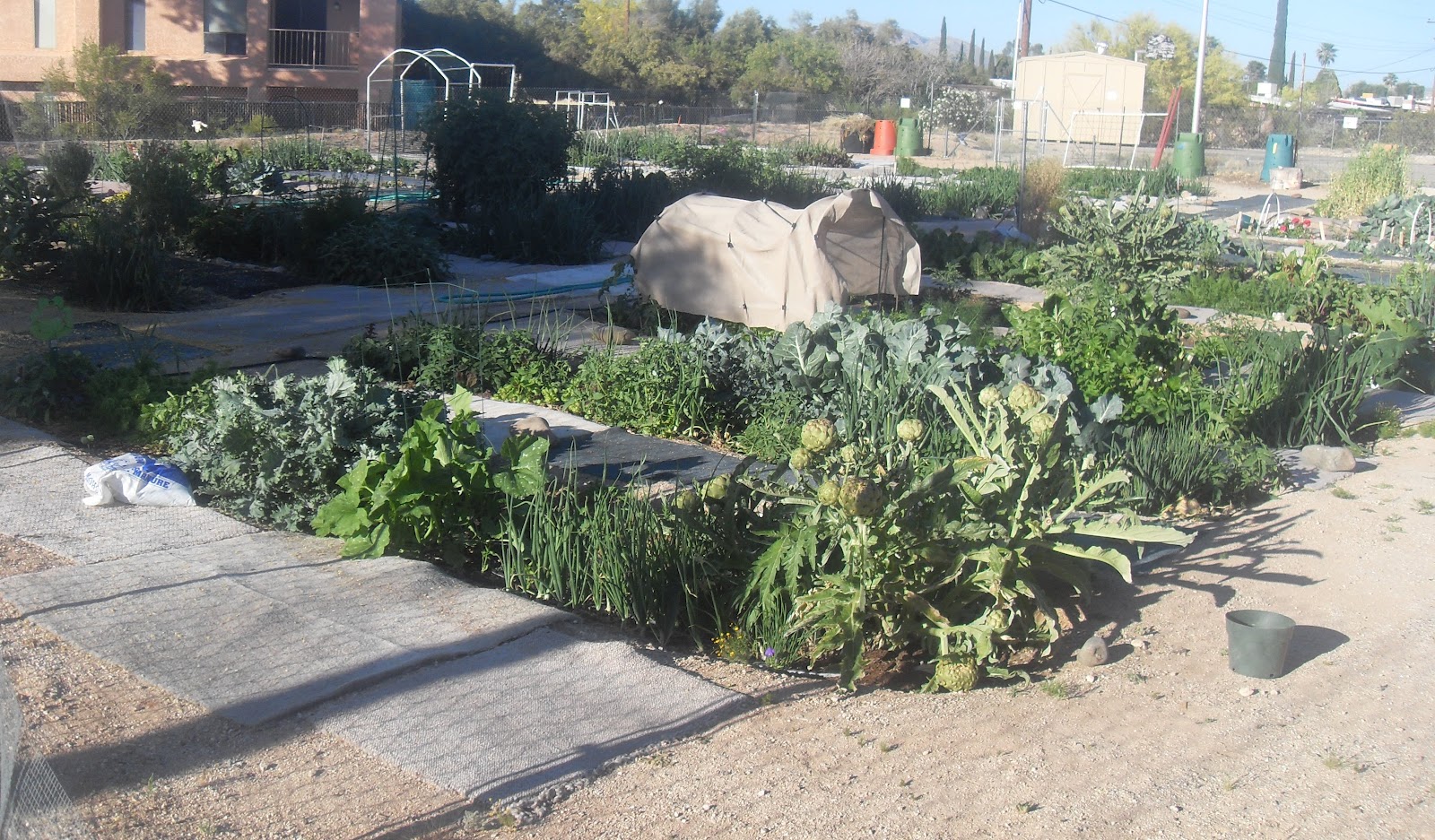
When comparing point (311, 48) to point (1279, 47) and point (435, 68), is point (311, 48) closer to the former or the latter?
point (435, 68)

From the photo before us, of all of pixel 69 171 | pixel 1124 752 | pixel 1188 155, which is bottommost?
pixel 1124 752

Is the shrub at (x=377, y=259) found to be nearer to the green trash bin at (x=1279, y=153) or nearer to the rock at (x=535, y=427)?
the rock at (x=535, y=427)

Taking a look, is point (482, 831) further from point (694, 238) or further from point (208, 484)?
point (694, 238)

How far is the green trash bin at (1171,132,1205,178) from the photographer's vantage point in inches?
1361

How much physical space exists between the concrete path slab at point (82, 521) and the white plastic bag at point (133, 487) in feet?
0.16

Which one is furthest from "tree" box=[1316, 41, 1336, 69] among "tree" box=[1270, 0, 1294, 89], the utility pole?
the utility pole

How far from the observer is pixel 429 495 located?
5.05 meters

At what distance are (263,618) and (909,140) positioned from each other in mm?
40130

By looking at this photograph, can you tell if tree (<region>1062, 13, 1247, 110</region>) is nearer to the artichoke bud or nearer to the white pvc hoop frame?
the white pvc hoop frame

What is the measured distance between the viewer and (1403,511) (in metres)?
6.46

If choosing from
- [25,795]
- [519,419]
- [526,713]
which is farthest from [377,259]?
[25,795]

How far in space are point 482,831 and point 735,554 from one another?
1.77 m

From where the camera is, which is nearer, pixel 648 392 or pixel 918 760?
pixel 918 760

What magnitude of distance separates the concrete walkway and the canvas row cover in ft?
17.2
